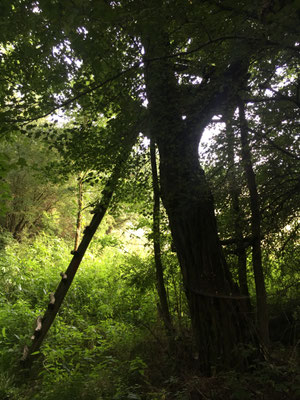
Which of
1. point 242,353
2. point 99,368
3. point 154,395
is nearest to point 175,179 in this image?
point 242,353

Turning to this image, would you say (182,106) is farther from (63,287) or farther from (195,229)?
(63,287)

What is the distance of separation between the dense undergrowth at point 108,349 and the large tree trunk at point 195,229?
0.38 m

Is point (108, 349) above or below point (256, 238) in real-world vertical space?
below

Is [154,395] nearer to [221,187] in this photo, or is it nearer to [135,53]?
[221,187]

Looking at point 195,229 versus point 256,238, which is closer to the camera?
point 195,229

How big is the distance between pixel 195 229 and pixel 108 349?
3.10m

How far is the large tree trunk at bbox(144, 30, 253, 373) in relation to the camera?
11.8 feet

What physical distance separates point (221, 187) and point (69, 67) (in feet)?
8.47

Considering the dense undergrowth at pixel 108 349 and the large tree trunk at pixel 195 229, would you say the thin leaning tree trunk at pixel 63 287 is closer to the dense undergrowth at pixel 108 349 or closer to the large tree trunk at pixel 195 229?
the dense undergrowth at pixel 108 349

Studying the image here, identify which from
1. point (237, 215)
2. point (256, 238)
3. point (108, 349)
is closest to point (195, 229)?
point (237, 215)

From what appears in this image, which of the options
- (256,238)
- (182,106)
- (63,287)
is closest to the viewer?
(182,106)

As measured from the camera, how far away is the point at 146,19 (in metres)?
2.21

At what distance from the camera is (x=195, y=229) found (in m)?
3.89

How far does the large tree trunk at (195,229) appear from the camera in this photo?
359 cm
